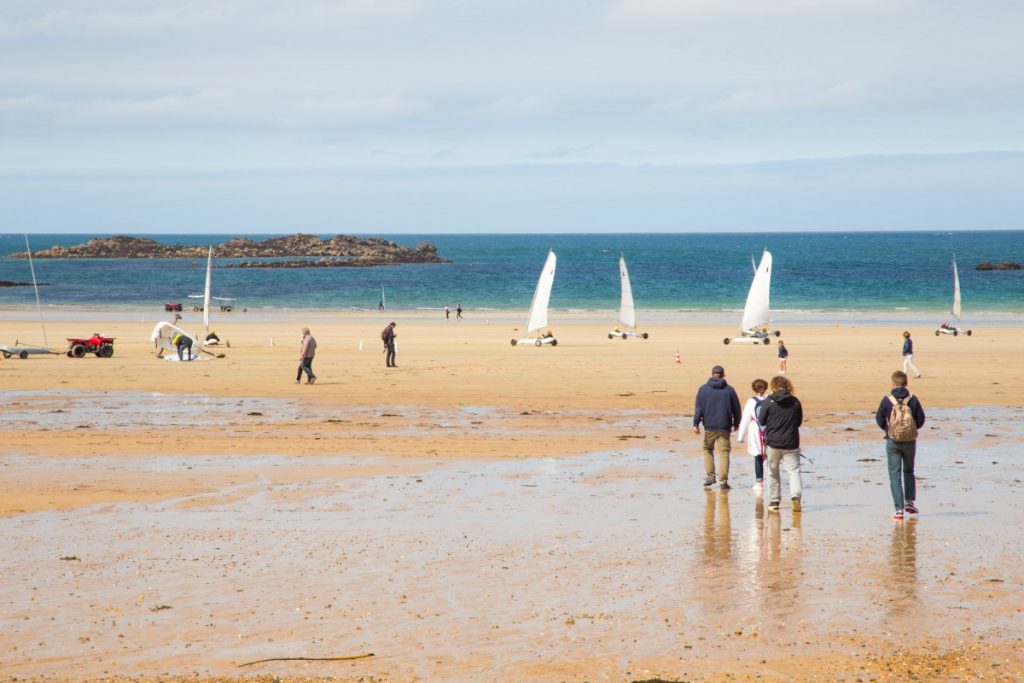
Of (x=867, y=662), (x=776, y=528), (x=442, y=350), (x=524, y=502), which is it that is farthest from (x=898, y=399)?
(x=442, y=350)

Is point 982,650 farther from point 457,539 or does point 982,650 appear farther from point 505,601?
point 457,539

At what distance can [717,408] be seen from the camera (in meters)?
15.5

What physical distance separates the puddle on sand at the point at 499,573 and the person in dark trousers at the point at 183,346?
75.8 feet

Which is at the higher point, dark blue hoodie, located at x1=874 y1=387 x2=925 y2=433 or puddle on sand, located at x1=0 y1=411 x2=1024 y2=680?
dark blue hoodie, located at x1=874 y1=387 x2=925 y2=433

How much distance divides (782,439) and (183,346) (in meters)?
27.7

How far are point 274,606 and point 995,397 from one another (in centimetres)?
2252

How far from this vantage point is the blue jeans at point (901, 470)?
535 inches

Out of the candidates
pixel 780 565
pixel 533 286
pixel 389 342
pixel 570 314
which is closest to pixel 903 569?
pixel 780 565

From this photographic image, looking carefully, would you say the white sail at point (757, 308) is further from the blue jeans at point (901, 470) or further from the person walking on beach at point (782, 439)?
the blue jeans at point (901, 470)

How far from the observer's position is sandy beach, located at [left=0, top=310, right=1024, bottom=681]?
8.94 metres

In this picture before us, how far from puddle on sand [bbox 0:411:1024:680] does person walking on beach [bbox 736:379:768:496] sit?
0.44m

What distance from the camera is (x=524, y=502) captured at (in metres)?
14.9

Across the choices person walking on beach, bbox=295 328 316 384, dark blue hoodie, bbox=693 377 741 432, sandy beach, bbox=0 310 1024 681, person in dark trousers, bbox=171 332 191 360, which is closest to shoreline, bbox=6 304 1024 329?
person in dark trousers, bbox=171 332 191 360

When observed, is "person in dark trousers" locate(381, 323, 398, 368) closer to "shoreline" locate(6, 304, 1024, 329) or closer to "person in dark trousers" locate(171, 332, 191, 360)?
"person in dark trousers" locate(171, 332, 191, 360)
